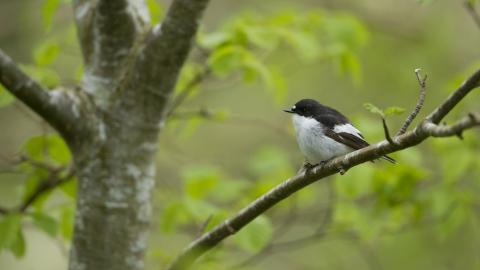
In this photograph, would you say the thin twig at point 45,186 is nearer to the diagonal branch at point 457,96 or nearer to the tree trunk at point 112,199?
A: the tree trunk at point 112,199

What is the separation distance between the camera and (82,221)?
3338mm

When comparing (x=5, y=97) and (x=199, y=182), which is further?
(x=199, y=182)

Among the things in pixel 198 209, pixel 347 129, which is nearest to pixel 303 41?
pixel 347 129

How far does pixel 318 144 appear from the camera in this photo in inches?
146

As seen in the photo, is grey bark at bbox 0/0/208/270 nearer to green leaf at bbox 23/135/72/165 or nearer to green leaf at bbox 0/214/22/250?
green leaf at bbox 0/214/22/250

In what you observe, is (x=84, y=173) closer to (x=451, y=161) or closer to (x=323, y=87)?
(x=451, y=161)

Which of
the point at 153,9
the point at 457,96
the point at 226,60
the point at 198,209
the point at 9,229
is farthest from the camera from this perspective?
the point at 153,9

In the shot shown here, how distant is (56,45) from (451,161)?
2843 mm

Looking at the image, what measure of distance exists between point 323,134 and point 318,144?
0.39 feet

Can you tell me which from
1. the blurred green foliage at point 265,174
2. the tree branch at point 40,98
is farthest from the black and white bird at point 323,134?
the tree branch at point 40,98

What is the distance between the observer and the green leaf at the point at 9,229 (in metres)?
3.60

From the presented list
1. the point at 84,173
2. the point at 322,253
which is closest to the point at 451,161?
the point at 84,173

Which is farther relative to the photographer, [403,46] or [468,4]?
[403,46]

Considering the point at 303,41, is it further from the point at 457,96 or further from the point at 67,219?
the point at 457,96
